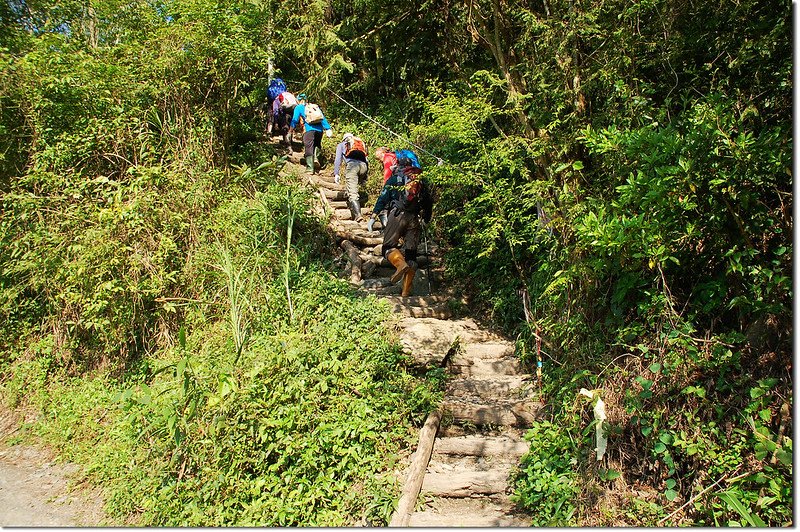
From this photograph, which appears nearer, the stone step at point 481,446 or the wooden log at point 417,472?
the wooden log at point 417,472

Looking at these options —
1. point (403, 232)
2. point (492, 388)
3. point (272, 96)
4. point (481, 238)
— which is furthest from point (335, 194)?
point (492, 388)

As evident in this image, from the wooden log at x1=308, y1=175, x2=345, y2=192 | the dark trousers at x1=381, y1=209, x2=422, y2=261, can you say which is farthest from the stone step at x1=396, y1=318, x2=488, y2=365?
the wooden log at x1=308, y1=175, x2=345, y2=192

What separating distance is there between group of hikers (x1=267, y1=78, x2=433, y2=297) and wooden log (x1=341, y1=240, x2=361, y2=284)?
478 millimetres

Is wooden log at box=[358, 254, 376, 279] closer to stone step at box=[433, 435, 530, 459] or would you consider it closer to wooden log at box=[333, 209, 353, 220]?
wooden log at box=[333, 209, 353, 220]

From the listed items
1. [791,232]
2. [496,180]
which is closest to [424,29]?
[496,180]

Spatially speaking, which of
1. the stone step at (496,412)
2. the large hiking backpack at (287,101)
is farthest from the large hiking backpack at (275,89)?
the stone step at (496,412)

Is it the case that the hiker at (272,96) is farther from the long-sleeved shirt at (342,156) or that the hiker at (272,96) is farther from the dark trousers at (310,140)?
the long-sleeved shirt at (342,156)

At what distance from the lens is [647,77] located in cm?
475

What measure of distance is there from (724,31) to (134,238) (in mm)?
6715

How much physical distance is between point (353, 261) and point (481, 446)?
3404 millimetres

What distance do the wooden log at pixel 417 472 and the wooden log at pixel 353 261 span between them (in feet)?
8.70

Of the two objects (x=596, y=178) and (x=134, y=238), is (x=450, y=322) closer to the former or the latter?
(x=596, y=178)

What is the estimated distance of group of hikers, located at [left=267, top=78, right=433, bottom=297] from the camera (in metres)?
6.81

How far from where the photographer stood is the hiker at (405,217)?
6.79 meters
